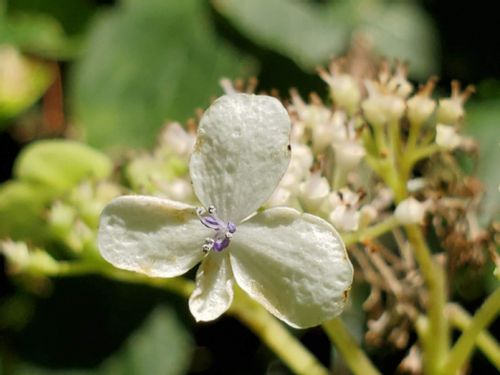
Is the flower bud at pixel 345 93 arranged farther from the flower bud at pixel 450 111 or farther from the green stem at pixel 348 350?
the green stem at pixel 348 350

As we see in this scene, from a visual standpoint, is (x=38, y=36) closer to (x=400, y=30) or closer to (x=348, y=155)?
(x=400, y=30)

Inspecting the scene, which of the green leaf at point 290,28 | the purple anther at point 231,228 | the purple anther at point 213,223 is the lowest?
the green leaf at point 290,28

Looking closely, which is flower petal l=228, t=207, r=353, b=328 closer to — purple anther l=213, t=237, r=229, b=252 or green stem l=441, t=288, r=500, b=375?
purple anther l=213, t=237, r=229, b=252

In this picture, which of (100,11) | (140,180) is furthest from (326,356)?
(100,11)

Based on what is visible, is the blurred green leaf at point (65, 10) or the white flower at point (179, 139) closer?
the white flower at point (179, 139)

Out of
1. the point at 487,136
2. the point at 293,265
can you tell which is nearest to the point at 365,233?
the point at 293,265

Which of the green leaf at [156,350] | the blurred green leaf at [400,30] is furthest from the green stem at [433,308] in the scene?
the blurred green leaf at [400,30]

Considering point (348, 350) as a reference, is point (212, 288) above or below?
above

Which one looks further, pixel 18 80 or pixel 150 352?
pixel 18 80

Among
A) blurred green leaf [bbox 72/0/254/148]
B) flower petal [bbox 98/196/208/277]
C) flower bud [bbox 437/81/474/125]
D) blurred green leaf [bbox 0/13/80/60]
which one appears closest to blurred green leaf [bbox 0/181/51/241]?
blurred green leaf [bbox 72/0/254/148]
